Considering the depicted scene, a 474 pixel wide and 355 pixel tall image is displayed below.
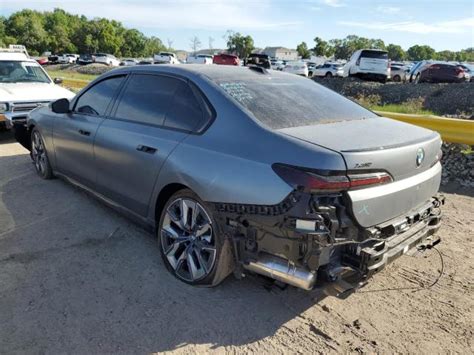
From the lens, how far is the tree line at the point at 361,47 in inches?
3969

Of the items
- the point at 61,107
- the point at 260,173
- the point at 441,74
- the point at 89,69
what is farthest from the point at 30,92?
the point at 89,69

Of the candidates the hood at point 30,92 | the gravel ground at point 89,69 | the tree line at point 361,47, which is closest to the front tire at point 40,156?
the hood at point 30,92

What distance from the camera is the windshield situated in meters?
9.05

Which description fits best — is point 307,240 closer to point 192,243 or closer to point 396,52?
point 192,243

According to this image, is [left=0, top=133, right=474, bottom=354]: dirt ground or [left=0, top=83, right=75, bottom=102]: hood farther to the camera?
[left=0, top=83, right=75, bottom=102]: hood

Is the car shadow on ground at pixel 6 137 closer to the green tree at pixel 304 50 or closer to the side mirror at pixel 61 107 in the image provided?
the side mirror at pixel 61 107

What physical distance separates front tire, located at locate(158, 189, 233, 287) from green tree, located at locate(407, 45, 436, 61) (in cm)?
13662

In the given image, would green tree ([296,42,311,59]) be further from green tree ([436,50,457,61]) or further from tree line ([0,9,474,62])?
green tree ([436,50,457,61])

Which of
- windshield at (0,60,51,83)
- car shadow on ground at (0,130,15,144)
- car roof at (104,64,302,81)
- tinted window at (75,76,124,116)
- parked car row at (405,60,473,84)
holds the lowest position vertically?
parked car row at (405,60,473,84)

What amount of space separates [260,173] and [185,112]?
1067 mm

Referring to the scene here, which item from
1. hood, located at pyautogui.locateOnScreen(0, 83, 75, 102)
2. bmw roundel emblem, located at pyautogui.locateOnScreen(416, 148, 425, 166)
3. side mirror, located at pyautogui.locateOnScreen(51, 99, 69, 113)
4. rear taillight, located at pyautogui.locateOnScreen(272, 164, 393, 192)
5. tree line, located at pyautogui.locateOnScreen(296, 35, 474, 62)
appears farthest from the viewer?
tree line, located at pyautogui.locateOnScreen(296, 35, 474, 62)

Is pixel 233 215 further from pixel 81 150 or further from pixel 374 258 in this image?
pixel 81 150

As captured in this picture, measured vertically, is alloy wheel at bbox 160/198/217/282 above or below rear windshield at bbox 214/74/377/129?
below

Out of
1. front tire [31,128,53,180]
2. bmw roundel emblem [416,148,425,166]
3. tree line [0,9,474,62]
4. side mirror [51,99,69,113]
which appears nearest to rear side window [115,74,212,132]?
side mirror [51,99,69,113]
